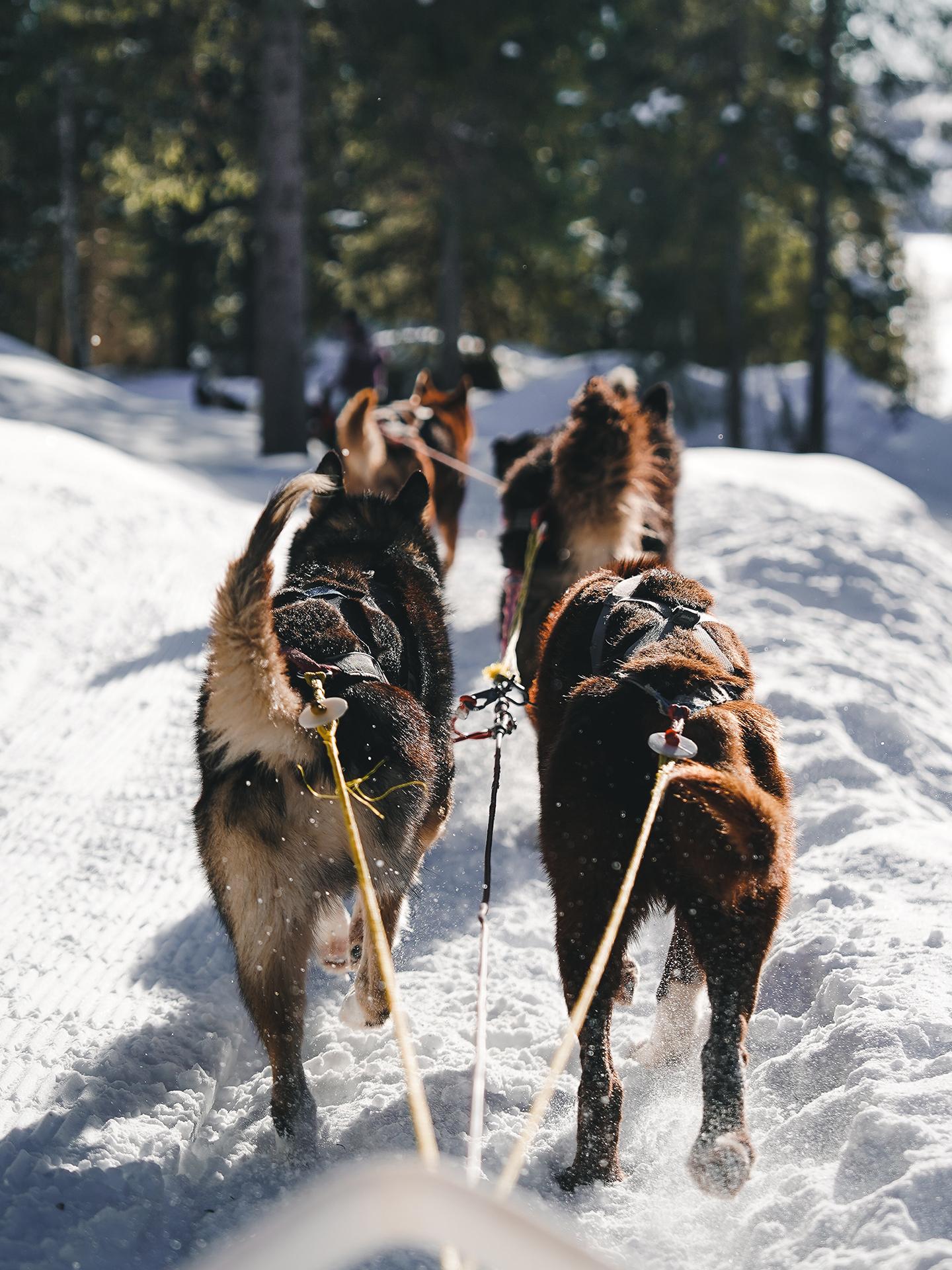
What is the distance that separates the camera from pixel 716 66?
17641 millimetres

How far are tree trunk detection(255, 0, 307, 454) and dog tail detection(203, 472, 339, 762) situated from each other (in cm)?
1080

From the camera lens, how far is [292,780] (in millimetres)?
2557

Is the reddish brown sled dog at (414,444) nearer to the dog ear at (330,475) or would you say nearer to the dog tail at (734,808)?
the dog ear at (330,475)

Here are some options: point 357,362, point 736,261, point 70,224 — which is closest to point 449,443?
point 357,362

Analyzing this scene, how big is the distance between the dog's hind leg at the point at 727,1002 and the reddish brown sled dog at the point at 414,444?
3833 millimetres

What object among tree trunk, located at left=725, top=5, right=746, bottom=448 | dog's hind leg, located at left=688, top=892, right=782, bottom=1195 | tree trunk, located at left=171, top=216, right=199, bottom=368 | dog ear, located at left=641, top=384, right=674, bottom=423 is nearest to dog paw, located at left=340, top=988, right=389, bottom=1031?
→ dog's hind leg, located at left=688, top=892, right=782, bottom=1195

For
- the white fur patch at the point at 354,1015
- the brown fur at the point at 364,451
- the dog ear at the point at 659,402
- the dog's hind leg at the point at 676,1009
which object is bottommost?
the white fur patch at the point at 354,1015

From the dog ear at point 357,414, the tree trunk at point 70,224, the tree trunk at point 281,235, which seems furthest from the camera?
the tree trunk at point 70,224

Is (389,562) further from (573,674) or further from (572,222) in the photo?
(572,222)

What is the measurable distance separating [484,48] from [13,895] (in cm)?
1380

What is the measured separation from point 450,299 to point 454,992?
16.1m

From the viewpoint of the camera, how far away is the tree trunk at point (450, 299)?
17.6 meters

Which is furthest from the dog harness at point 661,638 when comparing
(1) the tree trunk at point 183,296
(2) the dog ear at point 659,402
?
(1) the tree trunk at point 183,296

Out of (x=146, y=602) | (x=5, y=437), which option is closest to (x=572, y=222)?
(x=5, y=437)
